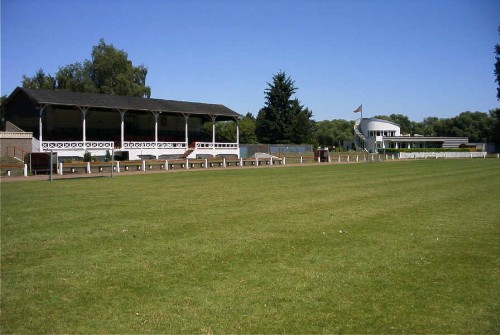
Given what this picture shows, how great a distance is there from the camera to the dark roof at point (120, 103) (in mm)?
39344

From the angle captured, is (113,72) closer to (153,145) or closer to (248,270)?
(153,145)

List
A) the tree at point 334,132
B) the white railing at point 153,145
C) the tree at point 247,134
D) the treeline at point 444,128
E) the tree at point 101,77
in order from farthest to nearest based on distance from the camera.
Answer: the tree at point 334,132 → the treeline at point 444,128 → the tree at point 247,134 → the tree at point 101,77 → the white railing at point 153,145

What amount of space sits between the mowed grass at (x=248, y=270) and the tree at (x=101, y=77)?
59.2 metres

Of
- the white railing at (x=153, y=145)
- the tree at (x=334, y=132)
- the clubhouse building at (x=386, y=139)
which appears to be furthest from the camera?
the tree at (x=334, y=132)

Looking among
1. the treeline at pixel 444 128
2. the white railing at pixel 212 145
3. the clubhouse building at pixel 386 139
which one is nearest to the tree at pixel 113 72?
the white railing at pixel 212 145

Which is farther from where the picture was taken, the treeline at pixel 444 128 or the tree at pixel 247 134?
the treeline at pixel 444 128

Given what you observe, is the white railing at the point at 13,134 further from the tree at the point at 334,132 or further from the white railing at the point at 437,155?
the tree at the point at 334,132

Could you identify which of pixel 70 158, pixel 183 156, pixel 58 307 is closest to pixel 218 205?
pixel 58 307

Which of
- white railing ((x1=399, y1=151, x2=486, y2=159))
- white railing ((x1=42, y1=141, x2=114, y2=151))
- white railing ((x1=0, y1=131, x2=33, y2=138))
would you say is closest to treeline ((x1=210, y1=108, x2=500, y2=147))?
white railing ((x1=399, y1=151, x2=486, y2=159))

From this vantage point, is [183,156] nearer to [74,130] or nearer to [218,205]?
[74,130]

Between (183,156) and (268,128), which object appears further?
(268,128)

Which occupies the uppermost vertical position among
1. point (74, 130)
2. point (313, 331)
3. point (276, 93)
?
point (276, 93)

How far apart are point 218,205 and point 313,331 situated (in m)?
9.03

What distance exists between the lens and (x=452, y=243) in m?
8.77
